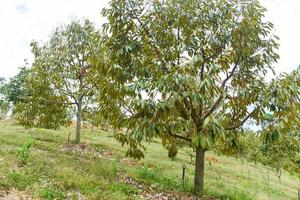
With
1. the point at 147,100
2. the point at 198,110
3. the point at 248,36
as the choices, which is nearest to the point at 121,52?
the point at 147,100

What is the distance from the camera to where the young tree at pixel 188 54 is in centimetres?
1250

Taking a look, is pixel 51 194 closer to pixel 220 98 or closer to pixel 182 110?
pixel 182 110

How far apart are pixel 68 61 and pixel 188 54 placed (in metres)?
16.0

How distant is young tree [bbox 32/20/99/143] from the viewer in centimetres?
2631

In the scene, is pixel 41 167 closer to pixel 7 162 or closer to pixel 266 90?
pixel 7 162

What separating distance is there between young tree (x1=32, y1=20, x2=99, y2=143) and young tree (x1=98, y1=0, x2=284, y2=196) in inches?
519

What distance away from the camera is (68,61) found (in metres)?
27.1

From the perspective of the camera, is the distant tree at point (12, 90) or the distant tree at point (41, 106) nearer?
the distant tree at point (41, 106)

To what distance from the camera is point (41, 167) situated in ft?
43.7

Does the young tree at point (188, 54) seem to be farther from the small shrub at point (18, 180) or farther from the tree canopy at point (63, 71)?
the tree canopy at point (63, 71)

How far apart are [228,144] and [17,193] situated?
7.99 meters

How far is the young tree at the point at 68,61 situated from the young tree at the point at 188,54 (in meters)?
13.2

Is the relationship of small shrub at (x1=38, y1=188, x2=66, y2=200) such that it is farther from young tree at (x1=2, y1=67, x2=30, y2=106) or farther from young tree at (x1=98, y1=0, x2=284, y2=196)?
young tree at (x1=2, y1=67, x2=30, y2=106)

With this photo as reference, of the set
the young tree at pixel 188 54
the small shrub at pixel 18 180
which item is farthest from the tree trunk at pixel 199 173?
the small shrub at pixel 18 180
